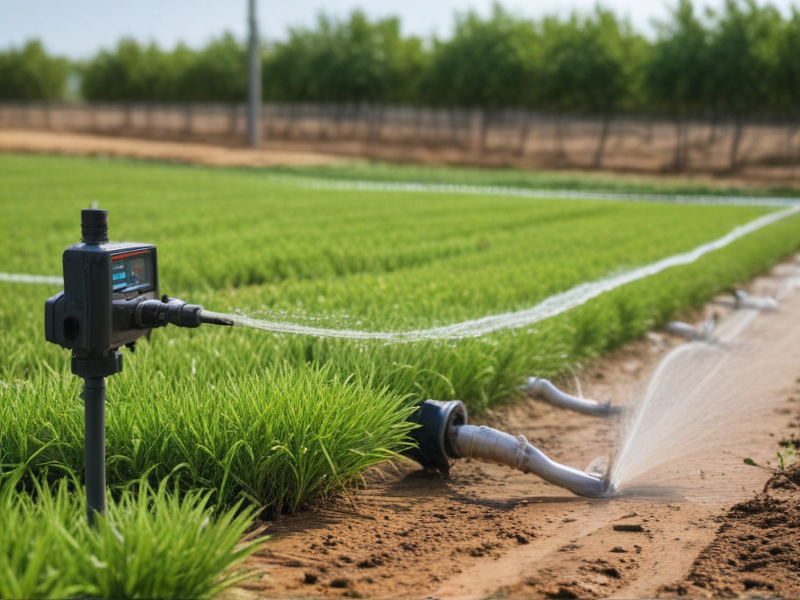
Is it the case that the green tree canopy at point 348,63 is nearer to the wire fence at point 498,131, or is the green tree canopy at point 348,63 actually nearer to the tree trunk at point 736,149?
the wire fence at point 498,131

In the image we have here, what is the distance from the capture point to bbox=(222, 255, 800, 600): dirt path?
2279 millimetres

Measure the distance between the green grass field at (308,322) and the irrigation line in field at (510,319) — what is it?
7 centimetres

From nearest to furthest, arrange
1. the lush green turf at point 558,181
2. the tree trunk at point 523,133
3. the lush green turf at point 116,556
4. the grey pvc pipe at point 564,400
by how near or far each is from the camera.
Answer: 1. the lush green turf at point 116,556
2. the grey pvc pipe at point 564,400
3. the lush green turf at point 558,181
4. the tree trunk at point 523,133

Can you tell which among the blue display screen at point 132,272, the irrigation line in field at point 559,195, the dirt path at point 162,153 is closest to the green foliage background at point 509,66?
the dirt path at point 162,153

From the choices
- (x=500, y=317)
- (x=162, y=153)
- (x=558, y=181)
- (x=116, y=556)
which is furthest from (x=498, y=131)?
(x=116, y=556)

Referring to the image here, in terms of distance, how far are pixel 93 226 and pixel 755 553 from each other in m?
1.99

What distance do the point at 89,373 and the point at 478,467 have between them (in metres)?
1.79

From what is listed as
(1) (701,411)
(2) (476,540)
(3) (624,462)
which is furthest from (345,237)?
(2) (476,540)

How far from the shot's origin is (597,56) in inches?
1312

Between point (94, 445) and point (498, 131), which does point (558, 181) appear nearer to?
point (498, 131)

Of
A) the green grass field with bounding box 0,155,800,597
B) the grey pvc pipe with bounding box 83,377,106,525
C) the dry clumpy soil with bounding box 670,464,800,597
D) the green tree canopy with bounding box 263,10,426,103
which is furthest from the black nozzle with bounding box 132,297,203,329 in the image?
the green tree canopy with bounding box 263,10,426,103

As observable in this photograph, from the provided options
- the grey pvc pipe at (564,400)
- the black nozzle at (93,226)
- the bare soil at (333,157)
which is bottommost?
the grey pvc pipe at (564,400)

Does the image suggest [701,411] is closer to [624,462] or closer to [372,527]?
[624,462]

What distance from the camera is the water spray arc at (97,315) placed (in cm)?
210
